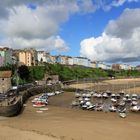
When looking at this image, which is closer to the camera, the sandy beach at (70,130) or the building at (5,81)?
the sandy beach at (70,130)

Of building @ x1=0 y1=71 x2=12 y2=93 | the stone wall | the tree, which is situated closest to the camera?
the stone wall

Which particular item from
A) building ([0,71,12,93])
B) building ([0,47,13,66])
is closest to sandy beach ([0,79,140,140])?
building ([0,71,12,93])

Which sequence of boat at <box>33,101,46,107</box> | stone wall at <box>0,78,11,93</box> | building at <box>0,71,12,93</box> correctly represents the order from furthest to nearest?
building at <box>0,71,12,93</box> → stone wall at <box>0,78,11,93</box> → boat at <box>33,101,46,107</box>

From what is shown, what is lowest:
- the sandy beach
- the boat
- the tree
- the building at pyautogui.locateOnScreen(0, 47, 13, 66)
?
the sandy beach

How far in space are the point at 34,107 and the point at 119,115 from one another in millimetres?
14937

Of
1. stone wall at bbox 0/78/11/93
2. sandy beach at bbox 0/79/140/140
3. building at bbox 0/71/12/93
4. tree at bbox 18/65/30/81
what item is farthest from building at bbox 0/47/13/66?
sandy beach at bbox 0/79/140/140

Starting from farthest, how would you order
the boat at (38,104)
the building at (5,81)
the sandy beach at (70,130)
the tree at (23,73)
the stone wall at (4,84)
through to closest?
the tree at (23,73) < the building at (5,81) < the stone wall at (4,84) < the boat at (38,104) < the sandy beach at (70,130)

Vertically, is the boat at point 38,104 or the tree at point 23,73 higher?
the tree at point 23,73

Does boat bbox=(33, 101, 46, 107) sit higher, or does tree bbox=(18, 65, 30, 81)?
tree bbox=(18, 65, 30, 81)

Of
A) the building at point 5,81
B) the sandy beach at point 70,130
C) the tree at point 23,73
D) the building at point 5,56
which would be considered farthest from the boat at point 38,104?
the building at point 5,56

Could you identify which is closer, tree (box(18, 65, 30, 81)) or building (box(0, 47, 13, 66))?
tree (box(18, 65, 30, 81))

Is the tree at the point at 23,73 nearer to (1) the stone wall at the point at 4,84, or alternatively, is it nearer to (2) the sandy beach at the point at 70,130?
(1) the stone wall at the point at 4,84

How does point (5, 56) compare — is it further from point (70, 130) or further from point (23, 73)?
point (70, 130)

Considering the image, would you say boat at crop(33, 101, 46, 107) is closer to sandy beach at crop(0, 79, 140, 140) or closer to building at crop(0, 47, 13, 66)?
sandy beach at crop(0, 79, 140, 140)
